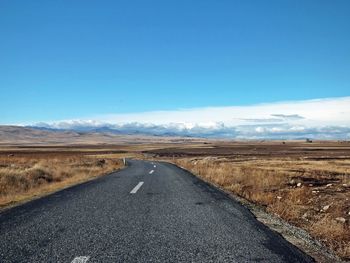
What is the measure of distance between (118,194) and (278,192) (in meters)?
6.66

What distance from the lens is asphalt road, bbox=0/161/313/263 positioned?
6410 millimetres

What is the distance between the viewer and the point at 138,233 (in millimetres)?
7980

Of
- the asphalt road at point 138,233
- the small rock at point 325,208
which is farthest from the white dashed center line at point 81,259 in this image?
the small rock at point 325,208

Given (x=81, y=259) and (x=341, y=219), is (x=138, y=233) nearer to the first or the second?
(x=81, y=259)

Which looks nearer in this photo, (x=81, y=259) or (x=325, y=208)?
(x=81, y=259)

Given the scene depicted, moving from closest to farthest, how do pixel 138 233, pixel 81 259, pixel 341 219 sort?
pixel 81 259
pixel 138 233
pixel 341 219

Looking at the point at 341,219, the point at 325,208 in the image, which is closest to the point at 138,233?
the point at 341,219

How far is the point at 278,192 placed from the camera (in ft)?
54.4

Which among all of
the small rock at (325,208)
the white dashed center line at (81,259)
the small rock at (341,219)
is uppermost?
the white dashed center line at (81,259)

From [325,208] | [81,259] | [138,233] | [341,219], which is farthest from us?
[325,208]

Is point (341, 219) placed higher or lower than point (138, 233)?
lower

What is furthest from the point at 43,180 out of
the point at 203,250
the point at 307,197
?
the point at 203,250

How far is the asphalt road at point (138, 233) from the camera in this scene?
252 inches

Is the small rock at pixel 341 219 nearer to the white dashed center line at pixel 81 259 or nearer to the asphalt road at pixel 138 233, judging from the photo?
the asphalt road at pixel 138 233
